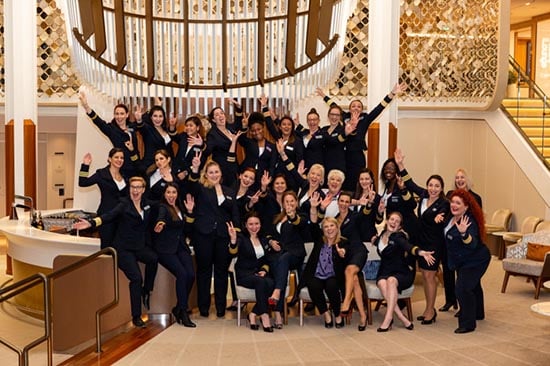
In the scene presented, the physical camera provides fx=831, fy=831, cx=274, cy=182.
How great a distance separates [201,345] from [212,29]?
9.77ft

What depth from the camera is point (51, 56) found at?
1189 cm

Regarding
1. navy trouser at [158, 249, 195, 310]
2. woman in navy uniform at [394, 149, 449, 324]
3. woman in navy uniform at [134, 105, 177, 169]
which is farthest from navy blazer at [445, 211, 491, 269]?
woman in navy uniform at [134, 105, 177, 169]

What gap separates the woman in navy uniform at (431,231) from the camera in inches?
306

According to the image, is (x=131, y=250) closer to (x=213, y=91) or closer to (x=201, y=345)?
(x=201, y=345)

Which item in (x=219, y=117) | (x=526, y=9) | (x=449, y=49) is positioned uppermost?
(x=526, y=9)

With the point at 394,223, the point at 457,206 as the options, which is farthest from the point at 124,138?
the point at 457,206

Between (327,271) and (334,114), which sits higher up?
(334,114)

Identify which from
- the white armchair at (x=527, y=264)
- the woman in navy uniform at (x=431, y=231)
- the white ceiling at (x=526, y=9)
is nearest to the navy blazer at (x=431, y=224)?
the woman in navy uniform at (x=431, y=231)

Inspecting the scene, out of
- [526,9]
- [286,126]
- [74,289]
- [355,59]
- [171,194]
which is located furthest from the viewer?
[526,9]

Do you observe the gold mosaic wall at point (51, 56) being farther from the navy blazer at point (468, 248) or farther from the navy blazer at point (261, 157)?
the navy blazer at point (468, 248)

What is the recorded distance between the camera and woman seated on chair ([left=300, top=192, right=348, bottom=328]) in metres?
7.47

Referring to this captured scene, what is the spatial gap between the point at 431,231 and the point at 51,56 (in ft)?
21.5

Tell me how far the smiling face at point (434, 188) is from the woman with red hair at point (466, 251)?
0.76ft

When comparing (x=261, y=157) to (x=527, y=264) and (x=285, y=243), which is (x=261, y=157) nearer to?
(x=285, y=243)
